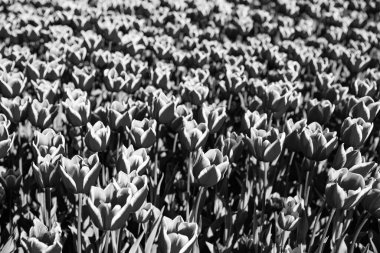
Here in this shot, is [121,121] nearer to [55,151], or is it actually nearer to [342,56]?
[55,151]

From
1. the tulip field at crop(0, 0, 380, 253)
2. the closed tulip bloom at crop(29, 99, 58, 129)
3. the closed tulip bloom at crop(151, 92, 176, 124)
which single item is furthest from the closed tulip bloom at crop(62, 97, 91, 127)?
the closed tulip bloom at crop(151, 92, 176, 124)

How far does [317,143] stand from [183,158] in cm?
120

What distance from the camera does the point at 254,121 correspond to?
284 centimetres

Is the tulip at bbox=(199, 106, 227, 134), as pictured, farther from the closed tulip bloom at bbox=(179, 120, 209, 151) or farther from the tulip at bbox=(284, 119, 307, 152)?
the tulip at bbox=(284, 119, 307, 152)

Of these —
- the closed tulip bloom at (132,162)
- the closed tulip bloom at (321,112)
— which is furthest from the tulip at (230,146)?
the closed tulip bloom at (321,112)

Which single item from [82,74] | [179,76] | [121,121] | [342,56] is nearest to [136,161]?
[121,121]

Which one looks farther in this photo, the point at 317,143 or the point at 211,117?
the point at 211,117

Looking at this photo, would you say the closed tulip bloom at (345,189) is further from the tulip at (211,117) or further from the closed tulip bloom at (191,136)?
the tulip at (211,117)

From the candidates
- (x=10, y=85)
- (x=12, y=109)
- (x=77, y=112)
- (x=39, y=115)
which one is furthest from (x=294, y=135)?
(x=10, y=85)

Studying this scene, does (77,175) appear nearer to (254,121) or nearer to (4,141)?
(4,141)

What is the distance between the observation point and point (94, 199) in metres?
1.82

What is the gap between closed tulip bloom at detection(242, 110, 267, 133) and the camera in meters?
2.80

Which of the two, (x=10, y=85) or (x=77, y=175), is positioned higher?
(x=77, y=175)

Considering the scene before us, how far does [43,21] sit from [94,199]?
4.58 metres
